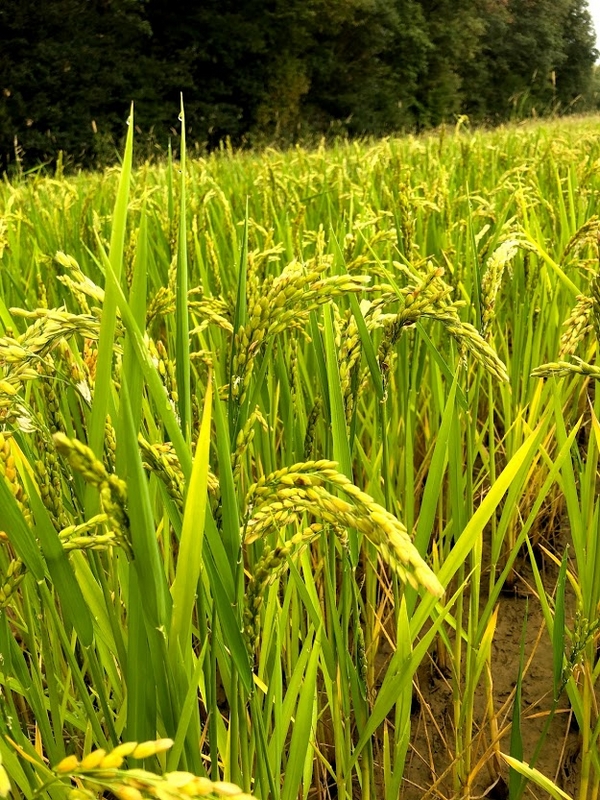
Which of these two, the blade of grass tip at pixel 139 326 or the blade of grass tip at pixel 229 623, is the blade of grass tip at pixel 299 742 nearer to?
the blade of grass tip at pixel 229 623

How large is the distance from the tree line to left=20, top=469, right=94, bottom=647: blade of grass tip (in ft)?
33.1

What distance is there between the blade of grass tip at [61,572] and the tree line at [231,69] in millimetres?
10097

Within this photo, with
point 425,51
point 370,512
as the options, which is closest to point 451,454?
point 370,512

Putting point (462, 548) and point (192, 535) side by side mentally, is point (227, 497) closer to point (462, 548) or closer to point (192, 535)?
point (192, 535)

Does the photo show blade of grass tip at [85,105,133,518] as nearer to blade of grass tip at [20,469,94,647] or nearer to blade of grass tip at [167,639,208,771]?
blade of grass tip at [20,469,94,647]

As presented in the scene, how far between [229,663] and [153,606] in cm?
19

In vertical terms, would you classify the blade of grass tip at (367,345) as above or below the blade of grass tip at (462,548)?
above

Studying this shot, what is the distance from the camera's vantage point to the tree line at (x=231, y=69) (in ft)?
49.3

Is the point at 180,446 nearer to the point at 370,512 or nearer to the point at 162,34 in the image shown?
the point at 370,512

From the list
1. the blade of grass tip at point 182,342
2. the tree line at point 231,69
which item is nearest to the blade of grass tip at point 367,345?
the blade of grass tip at point 182,342

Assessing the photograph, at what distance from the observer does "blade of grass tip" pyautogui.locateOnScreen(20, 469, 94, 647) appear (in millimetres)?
637

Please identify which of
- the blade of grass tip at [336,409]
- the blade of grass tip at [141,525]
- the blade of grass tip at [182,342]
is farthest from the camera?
the blade of grass tip at [336,409]

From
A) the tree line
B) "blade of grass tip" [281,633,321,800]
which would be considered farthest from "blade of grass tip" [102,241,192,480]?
the tree line

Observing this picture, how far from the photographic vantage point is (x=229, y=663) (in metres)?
0.74
